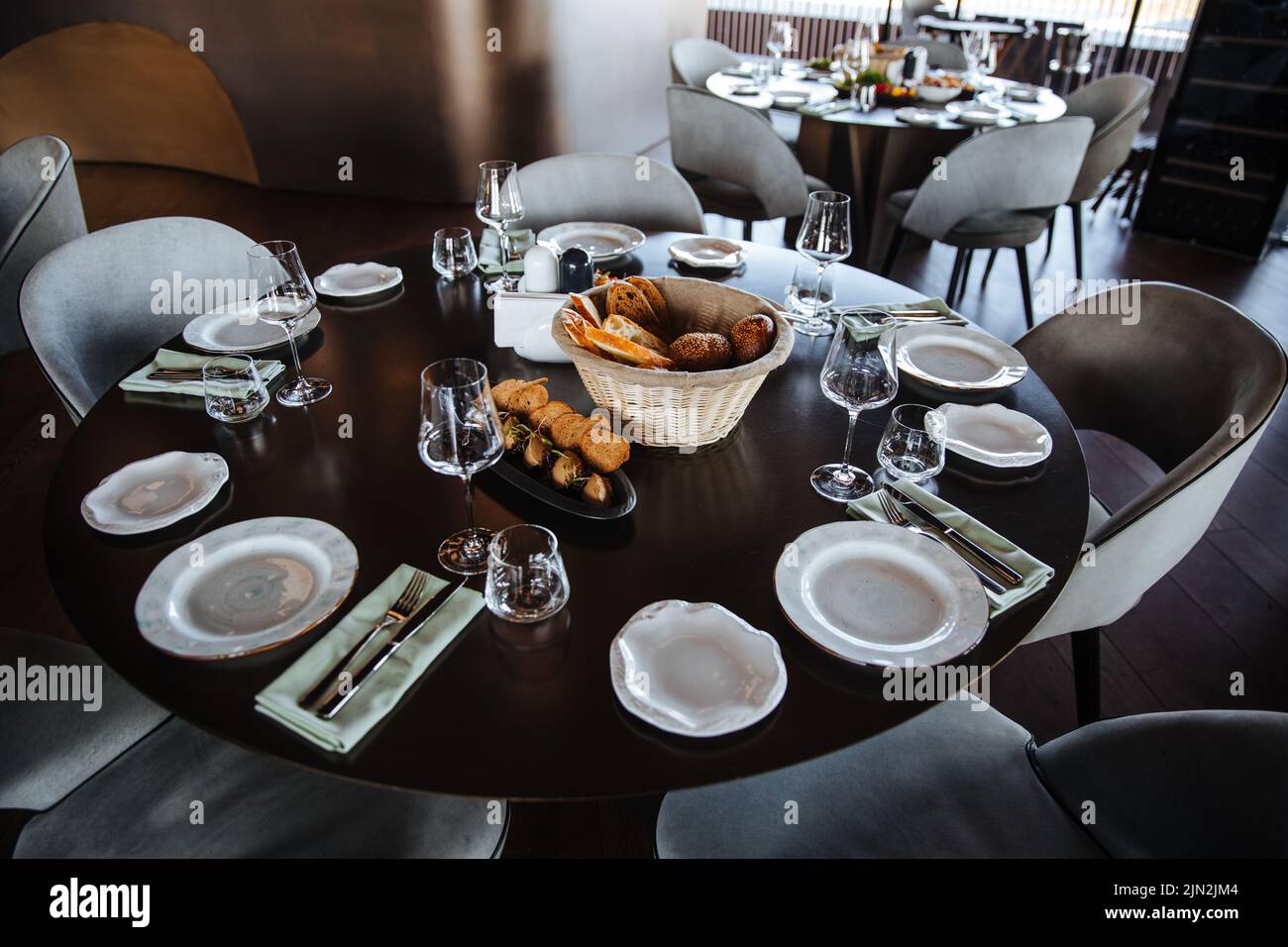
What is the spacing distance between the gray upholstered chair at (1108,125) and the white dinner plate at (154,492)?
3.15 meters

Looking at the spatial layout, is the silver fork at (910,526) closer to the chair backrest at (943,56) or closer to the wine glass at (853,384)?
the wine glass at (853,384)

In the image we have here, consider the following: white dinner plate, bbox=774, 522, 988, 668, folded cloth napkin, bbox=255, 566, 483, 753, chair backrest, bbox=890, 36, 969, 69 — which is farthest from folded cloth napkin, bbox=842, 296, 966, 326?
chair backrest, bbox=890, 36, 969, 69

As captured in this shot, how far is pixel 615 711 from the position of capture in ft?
2.52

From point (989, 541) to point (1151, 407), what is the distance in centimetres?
77

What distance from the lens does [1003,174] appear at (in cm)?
278

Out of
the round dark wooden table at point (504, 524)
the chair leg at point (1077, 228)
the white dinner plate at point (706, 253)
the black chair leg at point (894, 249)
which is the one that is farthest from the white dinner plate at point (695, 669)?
the chair leg at point (1077, 228)

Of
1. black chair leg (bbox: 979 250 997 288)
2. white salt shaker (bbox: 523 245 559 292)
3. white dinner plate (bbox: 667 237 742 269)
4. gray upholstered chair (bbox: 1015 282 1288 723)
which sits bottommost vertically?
black chair leg (bbox: 979 250 997 288)

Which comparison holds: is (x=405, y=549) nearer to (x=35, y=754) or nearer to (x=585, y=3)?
(x=35, y=754)

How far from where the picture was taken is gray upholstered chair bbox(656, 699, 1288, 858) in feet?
2.78

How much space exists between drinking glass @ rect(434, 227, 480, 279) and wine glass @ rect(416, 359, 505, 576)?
0.84 meters

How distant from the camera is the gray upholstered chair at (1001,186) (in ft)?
8.86

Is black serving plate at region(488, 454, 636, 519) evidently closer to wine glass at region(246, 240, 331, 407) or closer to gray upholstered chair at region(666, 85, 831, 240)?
wine glass at region(246, 240, 331, 407)
